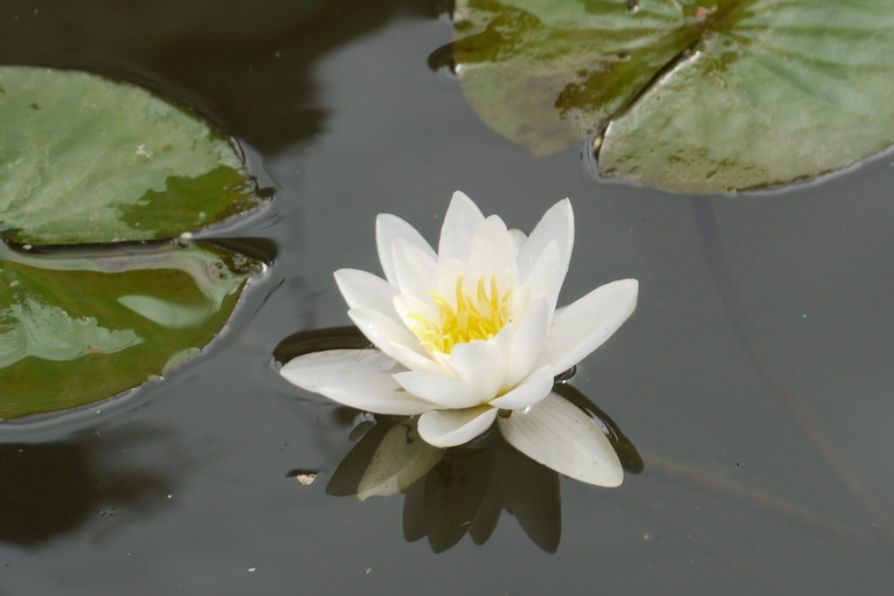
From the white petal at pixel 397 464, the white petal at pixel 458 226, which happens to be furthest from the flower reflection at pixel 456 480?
the white petal at pixel 458 226

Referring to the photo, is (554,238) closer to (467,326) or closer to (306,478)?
(467,326)

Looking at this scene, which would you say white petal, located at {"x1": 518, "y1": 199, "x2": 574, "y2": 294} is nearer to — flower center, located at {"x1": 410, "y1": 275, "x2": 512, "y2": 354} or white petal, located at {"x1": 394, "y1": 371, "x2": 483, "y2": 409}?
flower center, located at {"x1": 410, "y1": 275, "x2": 512, "y2": 354}

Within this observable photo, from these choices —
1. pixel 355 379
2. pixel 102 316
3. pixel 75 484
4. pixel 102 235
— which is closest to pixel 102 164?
pixel 102 235

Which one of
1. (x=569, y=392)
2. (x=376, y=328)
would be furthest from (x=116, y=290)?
(x=569, y=392)

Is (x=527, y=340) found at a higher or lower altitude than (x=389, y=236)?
lower

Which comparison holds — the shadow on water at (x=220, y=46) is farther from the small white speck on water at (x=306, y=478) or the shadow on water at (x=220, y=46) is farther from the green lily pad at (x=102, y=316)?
the small white speck on water at (x=306, y=478)

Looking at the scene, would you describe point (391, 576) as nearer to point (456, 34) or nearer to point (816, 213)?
point (816, 213)
